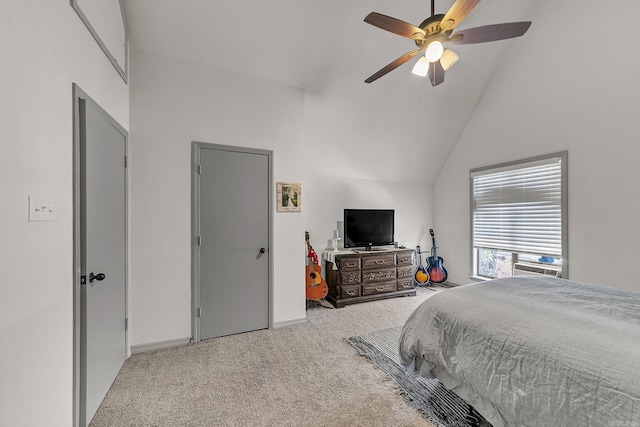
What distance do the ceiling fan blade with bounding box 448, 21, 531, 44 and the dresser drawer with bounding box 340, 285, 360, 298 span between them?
3.12m

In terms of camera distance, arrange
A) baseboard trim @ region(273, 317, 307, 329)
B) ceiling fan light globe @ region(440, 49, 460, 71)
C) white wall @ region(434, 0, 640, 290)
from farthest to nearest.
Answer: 1. baseboard trim @ region(273, 317, 307, 329)
2. white wall @ region(434, 0, 640, 290)
3. ceiling fan light globe @ region(440, 49, 460, 71)

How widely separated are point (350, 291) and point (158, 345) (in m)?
2.44

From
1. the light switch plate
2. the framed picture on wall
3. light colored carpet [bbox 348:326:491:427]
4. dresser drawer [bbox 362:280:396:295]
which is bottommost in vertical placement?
light colored carpet [bbox 348:326:491:427]

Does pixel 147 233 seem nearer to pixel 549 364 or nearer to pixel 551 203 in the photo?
pixel 549 364

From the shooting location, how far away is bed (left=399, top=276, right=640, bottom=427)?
105cm

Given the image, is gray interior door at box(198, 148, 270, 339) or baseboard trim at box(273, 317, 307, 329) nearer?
gray interior door at box(198, 148, 270, 339)

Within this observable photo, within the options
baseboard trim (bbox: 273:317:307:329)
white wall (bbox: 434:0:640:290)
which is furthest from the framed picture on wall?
white wall (bbox: 434:0:640:290)

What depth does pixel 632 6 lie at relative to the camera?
2.66 metres

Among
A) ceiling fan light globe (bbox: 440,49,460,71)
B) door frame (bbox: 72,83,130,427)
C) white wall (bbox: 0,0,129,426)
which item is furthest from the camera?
ceiling fan light globe (bbox: 440,49,460,71)

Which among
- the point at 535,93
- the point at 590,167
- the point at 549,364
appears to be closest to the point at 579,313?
the point at 549,364

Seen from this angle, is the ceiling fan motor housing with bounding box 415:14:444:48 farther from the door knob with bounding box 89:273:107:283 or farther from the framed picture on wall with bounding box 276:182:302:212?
the door knob with bounding box 89:273:107:283

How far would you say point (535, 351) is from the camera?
4.10 feet

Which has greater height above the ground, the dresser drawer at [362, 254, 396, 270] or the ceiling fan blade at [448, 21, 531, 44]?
the ceiling fan blade at [448, 21, 531, 44]

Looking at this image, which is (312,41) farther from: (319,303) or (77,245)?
(319,303)
